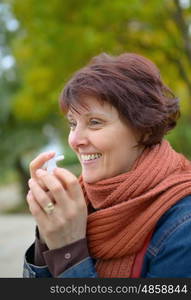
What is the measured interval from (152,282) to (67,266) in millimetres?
275

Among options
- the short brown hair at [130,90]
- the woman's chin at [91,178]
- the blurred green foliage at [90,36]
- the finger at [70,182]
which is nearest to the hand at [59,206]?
the finger at [70,182]

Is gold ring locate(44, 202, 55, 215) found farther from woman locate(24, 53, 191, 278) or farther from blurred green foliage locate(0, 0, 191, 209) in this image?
blurred green foliage locate(0, 0, 191, 209)

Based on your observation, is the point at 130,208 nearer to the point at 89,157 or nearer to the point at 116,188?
the point at 116,188

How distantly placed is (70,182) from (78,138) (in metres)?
0.22

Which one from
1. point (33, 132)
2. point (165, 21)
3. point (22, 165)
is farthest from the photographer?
point (22, 165)

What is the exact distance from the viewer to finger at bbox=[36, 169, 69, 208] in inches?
56.6

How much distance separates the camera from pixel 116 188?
1576mm

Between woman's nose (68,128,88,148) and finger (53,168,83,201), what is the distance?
0.17m

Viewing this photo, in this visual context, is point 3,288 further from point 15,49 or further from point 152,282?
point 15,49

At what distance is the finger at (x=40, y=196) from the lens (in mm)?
1455

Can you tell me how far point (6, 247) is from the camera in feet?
22.8

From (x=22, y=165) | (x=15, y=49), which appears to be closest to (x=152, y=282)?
(x=15, y=49)

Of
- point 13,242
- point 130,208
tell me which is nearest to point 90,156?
point 130,208

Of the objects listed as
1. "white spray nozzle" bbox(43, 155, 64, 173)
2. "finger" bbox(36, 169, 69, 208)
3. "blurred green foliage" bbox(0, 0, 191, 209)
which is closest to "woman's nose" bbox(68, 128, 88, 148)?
"white spray nozzle" bbox(43, 155, 64, 173)
